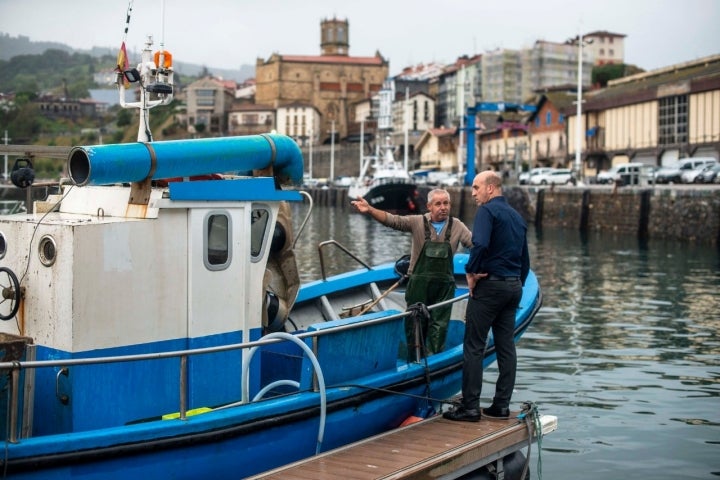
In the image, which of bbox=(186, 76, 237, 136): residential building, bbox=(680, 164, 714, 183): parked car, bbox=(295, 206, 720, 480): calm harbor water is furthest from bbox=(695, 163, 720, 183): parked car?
bbox=(186, 76, 237, 136): residential building

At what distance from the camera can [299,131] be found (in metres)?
161

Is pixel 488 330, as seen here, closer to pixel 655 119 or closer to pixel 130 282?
pixel 130 282

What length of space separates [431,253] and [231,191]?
2.05m

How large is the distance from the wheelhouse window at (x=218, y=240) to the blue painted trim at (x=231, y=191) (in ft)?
0.54

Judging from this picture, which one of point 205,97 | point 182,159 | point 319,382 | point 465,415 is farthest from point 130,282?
point 205,97

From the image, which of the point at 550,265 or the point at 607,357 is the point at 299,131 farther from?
the point at 607,357

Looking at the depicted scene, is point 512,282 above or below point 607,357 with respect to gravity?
above

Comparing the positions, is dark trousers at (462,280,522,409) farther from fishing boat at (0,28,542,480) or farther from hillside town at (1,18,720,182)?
hillside town at (1,18,720,182)

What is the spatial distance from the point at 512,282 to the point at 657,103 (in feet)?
185

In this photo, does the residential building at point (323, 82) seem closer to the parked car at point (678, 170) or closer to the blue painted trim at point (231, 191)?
the parked car at point (678, 170)

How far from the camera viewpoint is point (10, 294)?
7246 mm

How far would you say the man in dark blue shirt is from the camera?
7715 mm

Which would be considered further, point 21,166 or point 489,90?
point 489,90

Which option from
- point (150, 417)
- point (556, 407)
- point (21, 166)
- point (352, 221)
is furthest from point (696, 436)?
point (352, 221)
